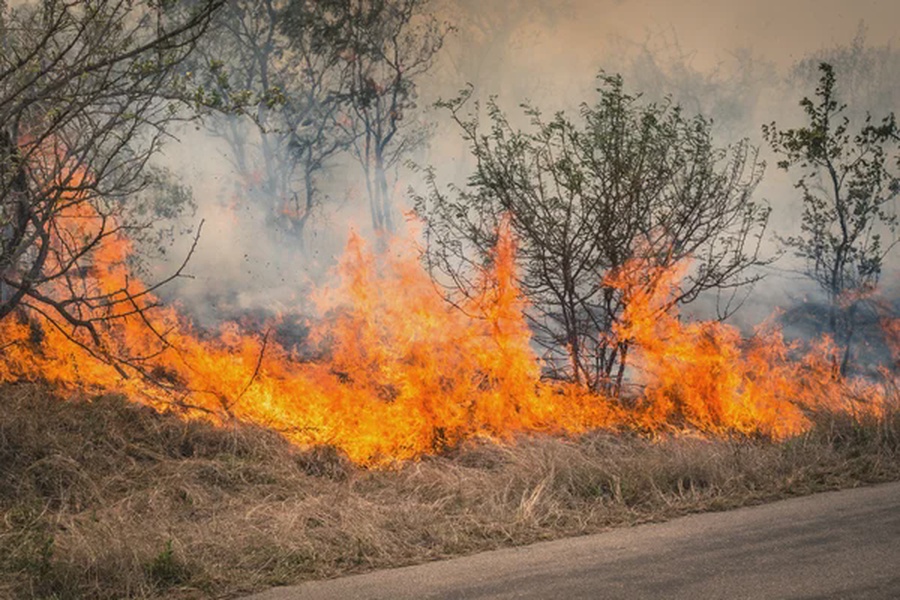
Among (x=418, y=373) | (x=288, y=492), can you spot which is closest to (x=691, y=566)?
(x=288, y=492)

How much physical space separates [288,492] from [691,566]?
5.02m

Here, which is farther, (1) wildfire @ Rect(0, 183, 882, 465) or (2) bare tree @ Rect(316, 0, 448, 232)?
(2) bare tree @ Rect(316, 0, 448, 232)

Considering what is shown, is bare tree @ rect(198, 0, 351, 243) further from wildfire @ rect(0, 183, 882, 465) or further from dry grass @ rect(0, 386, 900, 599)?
dry grass @ rect(0, 386, 900, 599)

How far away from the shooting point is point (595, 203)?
13477 millimetres

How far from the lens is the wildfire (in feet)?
37.7

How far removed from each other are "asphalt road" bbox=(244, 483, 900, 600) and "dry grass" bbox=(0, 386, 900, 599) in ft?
1.49

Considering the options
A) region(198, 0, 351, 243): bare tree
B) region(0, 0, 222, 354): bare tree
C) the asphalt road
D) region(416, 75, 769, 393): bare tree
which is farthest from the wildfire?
region(198, 0, 351, 243): bare tree

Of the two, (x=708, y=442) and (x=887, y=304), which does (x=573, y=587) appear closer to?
(x=708, y=442)

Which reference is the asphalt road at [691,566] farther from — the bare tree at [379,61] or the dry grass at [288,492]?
the bare tree at [379,61]

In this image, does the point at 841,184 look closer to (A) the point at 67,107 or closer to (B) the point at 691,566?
(B) the point at 691,566

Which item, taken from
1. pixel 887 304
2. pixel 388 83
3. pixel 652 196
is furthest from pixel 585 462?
pixel 388 83

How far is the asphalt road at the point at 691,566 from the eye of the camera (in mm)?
5645

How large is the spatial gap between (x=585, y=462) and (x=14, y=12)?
7.74 m

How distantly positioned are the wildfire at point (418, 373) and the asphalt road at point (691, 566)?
402 centimetres
